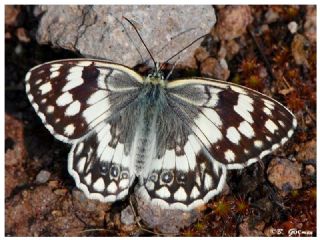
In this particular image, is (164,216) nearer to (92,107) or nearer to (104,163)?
(104,163)

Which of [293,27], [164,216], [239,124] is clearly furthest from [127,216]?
[293,27]

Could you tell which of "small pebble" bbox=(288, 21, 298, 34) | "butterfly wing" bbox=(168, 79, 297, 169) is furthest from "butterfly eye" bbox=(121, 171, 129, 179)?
"small pebble" bbox=(288, 21, 298, 34)

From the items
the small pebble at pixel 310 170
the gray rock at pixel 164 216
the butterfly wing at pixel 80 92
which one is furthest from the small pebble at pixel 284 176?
the butterfly wing at pixel 80 92

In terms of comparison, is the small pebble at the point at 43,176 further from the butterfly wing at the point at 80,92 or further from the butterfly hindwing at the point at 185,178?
the butterfly hindwing at the point at 185,178

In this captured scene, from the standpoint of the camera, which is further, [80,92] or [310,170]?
[310,170]

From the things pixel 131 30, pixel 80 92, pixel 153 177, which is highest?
pixel 131 30

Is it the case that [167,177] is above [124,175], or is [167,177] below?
above
